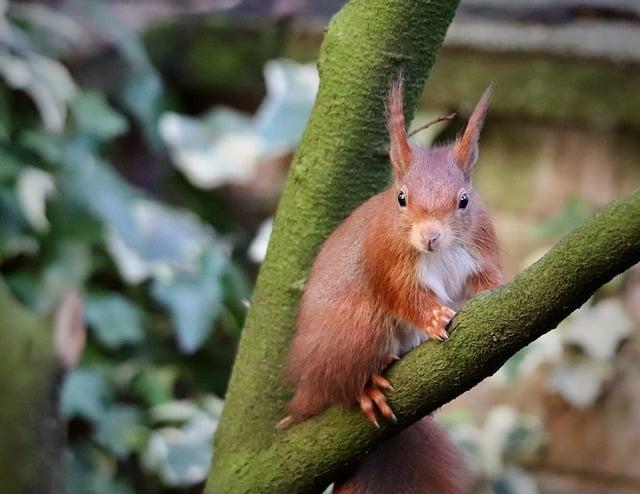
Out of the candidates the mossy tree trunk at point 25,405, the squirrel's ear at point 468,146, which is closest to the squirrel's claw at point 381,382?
the squirrel's ear at point 468,146

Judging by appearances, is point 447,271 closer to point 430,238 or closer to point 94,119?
point 430,238

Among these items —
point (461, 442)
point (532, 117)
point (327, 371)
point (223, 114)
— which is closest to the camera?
point (327, 371)

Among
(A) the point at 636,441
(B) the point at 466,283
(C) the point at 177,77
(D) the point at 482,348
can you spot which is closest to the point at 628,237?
(D) the point at 482,348

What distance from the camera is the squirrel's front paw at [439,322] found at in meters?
0.99

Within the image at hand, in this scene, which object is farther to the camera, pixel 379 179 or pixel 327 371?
pixel 379 179

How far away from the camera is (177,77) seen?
2656 millimetres

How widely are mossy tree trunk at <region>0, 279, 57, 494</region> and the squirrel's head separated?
2.12 ft

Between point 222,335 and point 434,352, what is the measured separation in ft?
5.06

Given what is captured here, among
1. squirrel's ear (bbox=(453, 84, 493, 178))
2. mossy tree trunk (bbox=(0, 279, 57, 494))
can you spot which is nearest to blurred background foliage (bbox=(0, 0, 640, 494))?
mossy tree trunk (bbox=(0, 279, 57, 494))

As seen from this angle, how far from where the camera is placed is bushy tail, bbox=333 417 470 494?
3.89ft

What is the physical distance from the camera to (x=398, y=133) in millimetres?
1128

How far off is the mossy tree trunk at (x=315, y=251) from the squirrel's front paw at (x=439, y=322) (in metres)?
0.01

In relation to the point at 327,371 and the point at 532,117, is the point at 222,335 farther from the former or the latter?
the point at 327,371

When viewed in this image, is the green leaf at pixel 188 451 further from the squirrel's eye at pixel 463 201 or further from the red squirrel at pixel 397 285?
the squirrel's eye at pixel 463 201
